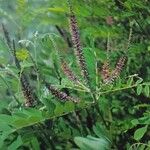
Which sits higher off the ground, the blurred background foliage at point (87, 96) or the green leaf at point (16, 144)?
the blurred background foliage at point (87, 96)

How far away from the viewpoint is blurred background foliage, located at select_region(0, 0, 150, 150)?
5.52ft

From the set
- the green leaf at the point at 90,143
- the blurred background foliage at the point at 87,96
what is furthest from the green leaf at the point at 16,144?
the green leaf at the point at 90,143

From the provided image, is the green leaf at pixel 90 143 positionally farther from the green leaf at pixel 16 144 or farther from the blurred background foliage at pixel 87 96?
the green leaf at pixel 16 144

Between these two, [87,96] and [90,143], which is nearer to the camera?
[90,143]

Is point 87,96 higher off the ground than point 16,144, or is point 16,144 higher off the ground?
point 87,96

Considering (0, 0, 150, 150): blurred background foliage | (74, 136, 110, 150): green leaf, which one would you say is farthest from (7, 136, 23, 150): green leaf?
(74, 136, 110, 150): green leaf

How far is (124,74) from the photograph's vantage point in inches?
73.0

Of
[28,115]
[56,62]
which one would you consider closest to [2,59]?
[56,62]

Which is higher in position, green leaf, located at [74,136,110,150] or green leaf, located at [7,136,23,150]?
green leaf, located at [74,136,110,150]

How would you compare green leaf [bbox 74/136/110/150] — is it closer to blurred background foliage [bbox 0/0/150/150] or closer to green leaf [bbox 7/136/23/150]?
blurred background foliage [bbox 0/0/150/150]

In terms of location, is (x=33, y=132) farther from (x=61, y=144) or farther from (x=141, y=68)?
(x=141, y=68)

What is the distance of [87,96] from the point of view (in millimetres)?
1835

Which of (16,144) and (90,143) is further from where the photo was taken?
(16,144)

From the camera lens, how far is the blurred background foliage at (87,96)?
5.52 ft
